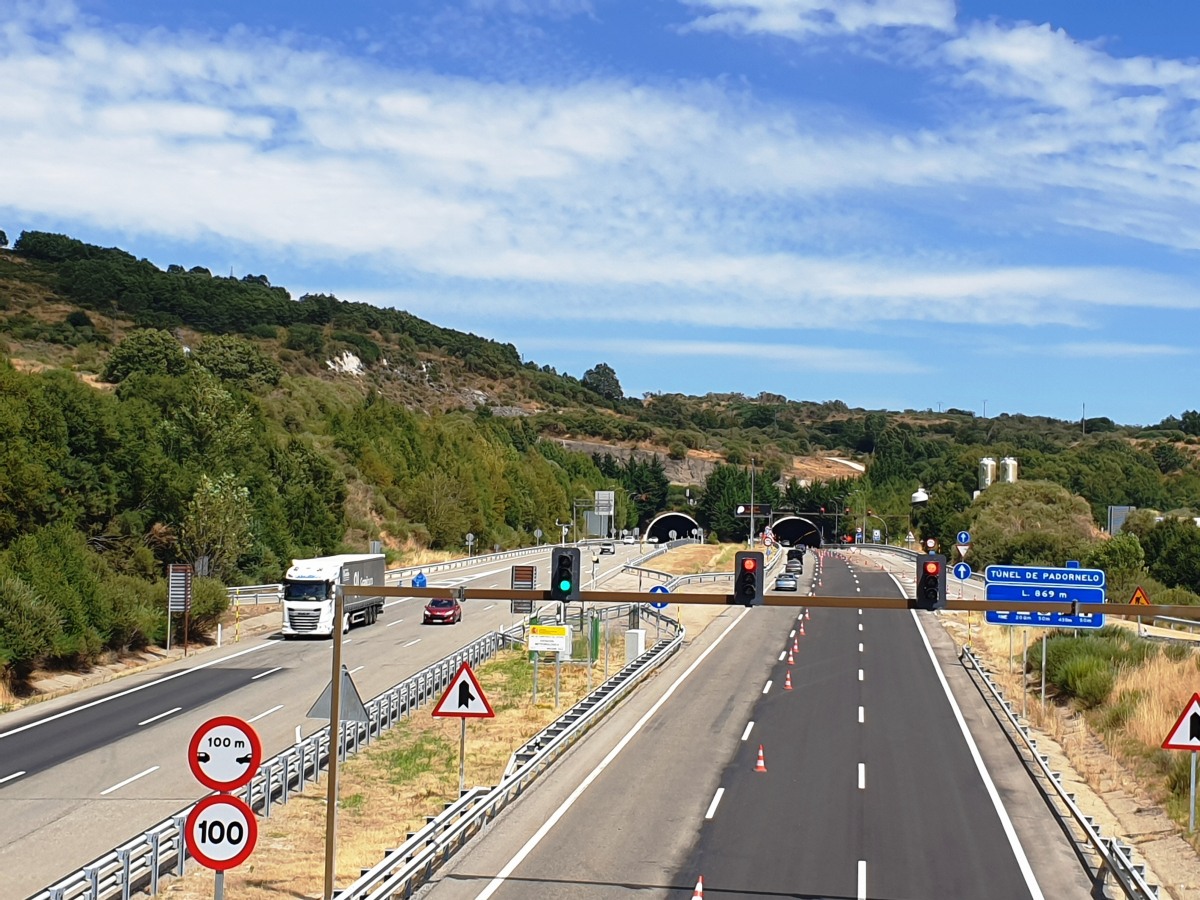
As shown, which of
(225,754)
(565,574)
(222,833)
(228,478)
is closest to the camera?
(222,833)

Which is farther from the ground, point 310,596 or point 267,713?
point 310,596

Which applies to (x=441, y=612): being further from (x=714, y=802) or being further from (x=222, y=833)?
(x=222, y=833)

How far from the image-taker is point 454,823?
63.1 feet

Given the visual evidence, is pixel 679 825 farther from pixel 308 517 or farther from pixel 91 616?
pixel 308 517

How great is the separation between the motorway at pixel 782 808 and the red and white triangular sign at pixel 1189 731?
2759mm

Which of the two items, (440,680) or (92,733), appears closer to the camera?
(92,733)

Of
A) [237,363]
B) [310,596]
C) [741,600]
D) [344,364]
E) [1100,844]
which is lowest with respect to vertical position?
[1100,844]

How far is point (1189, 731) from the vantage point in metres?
20.4

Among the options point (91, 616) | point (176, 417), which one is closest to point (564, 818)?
point (91, 616)

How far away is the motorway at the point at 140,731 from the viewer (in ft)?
69.6

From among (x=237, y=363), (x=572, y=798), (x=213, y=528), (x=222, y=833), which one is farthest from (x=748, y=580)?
(x=237, y=363)

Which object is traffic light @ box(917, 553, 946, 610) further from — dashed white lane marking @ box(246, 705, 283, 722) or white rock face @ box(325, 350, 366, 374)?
white rock face @ box(325, 350, 366, 374)

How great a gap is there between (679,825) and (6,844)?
12.0m

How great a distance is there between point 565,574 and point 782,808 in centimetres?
808
